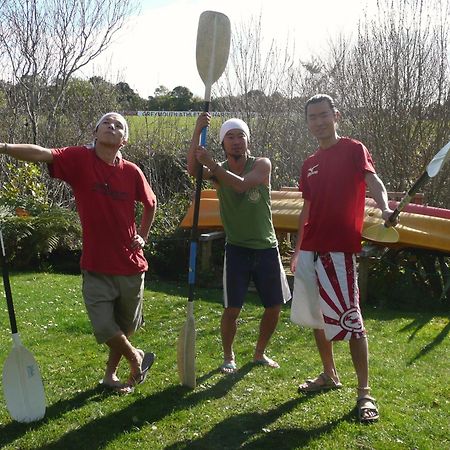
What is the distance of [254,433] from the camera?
11.9 ft

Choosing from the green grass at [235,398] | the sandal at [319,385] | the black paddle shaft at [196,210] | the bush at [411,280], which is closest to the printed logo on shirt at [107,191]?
the black paddle shaft at [196,210]

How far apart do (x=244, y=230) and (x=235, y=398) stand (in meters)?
1.17

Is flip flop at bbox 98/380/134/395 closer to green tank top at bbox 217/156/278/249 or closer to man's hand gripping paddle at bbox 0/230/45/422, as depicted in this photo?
man's hand gripping paddle at bbox 0/230/45/422

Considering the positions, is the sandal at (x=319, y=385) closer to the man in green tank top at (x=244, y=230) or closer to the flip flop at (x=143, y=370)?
the man in green tank top at (x=244, y=230)

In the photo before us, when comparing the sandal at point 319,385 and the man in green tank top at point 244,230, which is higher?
the man in green tank top at point 244,230

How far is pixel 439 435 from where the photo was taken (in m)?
3.59

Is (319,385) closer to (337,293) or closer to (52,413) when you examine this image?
(337,293)

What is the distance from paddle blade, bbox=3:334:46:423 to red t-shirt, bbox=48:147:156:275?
26.7 inches

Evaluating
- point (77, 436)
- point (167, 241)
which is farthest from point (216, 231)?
point (77, 436)

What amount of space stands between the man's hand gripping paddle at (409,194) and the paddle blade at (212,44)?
5.31 feet

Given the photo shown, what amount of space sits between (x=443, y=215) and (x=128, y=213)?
5463 millimetres

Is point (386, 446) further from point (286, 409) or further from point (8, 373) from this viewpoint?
point (8, 373)

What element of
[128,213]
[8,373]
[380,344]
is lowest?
[380,344]

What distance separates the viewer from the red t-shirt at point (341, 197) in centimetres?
375
